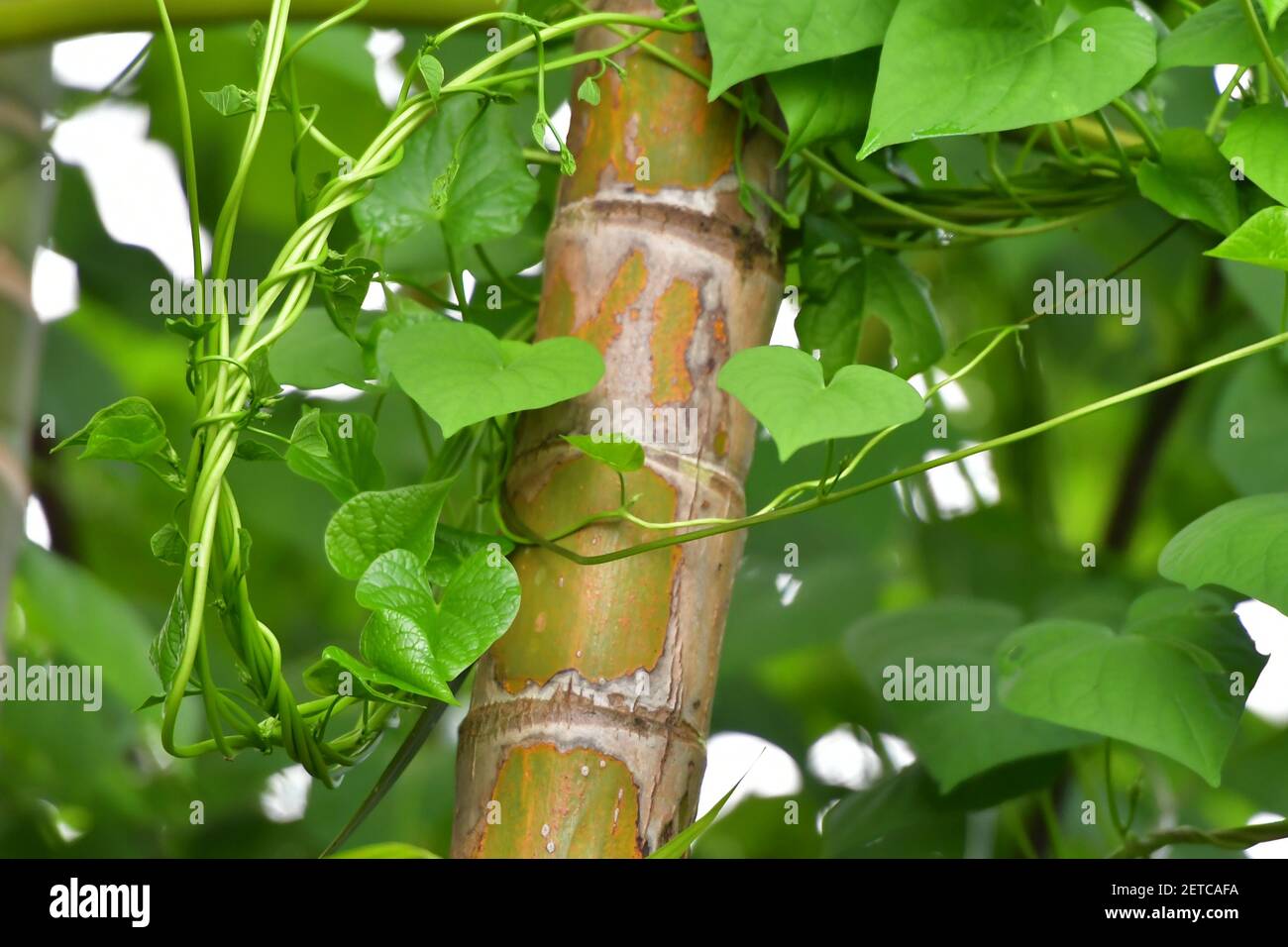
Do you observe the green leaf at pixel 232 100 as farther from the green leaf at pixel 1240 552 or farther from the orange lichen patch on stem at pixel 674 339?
the green leaf at pixel 1240 552

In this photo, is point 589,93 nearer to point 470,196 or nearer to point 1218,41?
point 470,196

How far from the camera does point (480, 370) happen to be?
42 centimetres

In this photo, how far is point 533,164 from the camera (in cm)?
56

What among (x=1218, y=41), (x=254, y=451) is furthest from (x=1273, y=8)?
(x=254, y=451)

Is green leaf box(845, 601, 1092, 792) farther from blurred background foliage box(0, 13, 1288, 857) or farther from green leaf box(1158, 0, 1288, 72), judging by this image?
green leaf box(1158, 0, 1288, 72)

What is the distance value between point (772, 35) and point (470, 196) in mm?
140

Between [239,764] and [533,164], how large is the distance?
770mm

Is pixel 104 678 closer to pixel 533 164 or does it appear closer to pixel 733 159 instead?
pixel 533 164

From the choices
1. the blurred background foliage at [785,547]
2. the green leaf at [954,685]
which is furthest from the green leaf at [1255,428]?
the green leaf at [954,685]

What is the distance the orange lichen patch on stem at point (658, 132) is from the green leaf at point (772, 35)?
0.15 feet

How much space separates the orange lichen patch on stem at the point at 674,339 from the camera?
17.4 inches

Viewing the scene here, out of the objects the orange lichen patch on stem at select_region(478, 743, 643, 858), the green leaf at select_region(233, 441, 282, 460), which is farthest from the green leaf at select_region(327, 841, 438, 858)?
the green leaf at select_region(233, 441, 282, 460)
